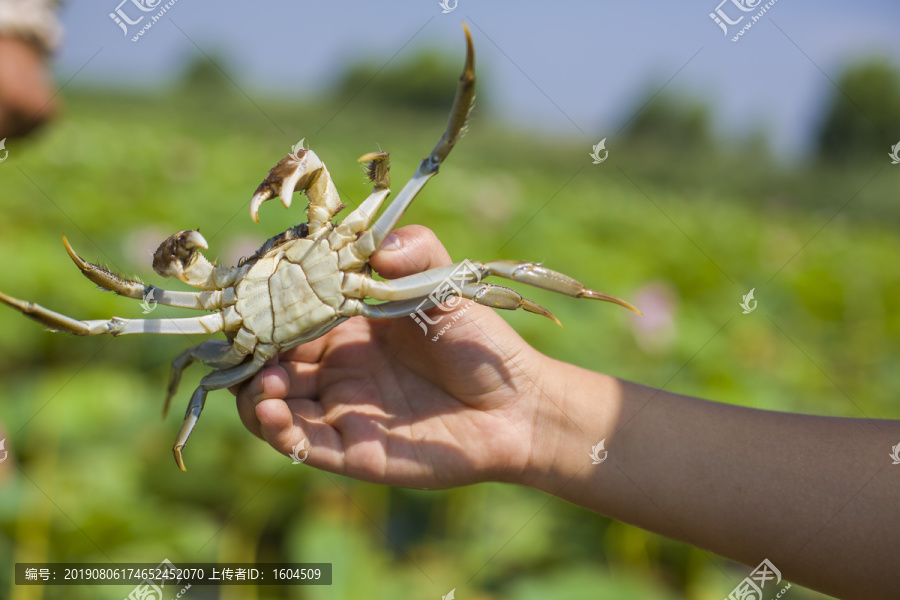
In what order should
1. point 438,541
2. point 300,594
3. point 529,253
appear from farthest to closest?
point 529,253
point 438,541
point 300,594

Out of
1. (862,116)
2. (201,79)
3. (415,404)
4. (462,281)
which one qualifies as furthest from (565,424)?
(201,79)

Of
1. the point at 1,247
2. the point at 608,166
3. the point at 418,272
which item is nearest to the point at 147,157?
the point at 1,247

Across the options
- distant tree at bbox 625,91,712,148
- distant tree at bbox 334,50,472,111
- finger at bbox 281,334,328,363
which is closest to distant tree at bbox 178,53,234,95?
distant tree at bbox 334,50,472,111

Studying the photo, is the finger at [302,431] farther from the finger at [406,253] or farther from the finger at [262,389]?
the finger at [406,253]

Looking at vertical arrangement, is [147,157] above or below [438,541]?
above

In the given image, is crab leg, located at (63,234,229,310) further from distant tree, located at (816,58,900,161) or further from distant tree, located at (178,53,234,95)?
distant tree, located at (178,53,234,95)

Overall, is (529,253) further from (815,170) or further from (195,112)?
(195,112)
